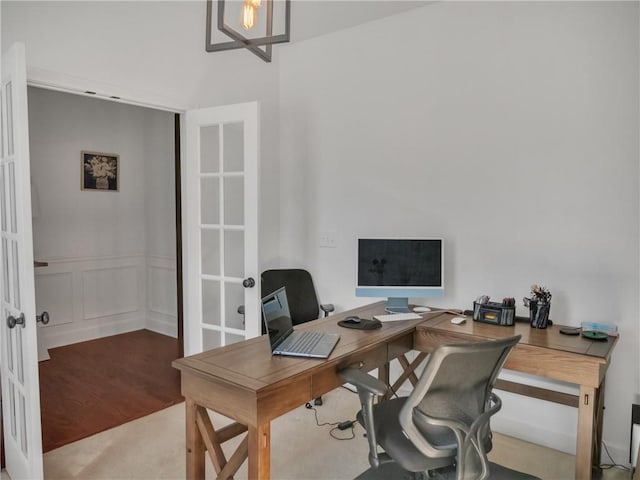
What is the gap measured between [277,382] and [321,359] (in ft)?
0.94

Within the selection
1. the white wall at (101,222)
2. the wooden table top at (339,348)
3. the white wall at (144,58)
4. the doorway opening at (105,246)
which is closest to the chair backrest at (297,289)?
the white wall at (144,58)

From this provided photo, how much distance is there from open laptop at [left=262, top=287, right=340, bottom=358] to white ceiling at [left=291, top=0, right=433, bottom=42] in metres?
2.11

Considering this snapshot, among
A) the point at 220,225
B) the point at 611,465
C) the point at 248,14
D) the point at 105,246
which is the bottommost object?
the point at 611,465

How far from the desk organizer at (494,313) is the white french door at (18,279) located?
7.33 ft

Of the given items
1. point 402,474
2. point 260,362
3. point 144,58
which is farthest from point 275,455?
point 144,58

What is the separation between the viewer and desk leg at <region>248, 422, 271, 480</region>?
163 cm

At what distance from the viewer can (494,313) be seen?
2582mm

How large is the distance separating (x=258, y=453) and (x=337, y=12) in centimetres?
285

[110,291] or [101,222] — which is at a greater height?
[101,222]

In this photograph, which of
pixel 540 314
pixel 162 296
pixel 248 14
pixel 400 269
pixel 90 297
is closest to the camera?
pixel 248 14

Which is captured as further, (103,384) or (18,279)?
(103,384)

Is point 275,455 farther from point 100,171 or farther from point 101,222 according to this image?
point 100,171

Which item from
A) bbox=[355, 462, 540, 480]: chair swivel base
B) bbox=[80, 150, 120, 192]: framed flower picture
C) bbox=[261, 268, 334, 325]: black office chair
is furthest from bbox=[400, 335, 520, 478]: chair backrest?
bbox=[80, 150, 120, 192]: framed flower picture

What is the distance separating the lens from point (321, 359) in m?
1.90
